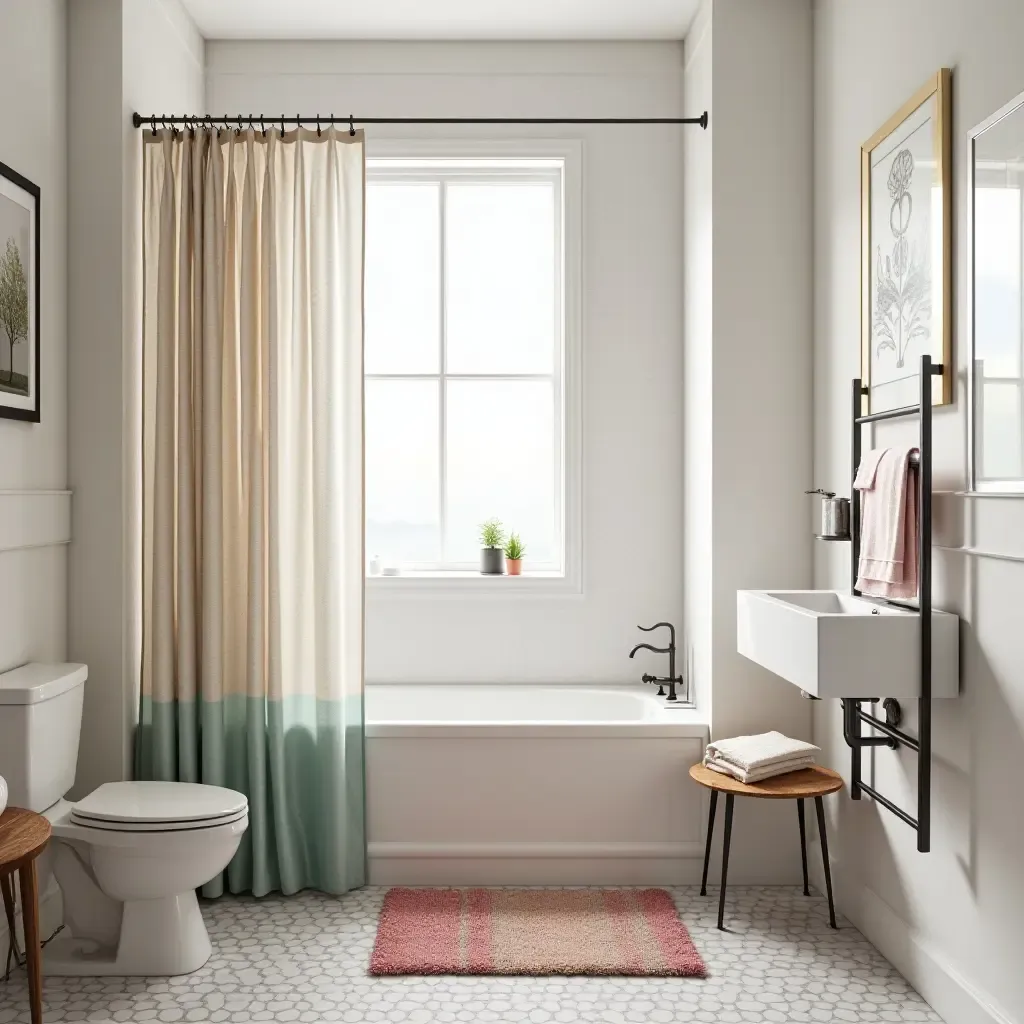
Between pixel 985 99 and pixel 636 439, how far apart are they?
6.08ft

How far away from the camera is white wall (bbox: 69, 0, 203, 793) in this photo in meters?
2.97

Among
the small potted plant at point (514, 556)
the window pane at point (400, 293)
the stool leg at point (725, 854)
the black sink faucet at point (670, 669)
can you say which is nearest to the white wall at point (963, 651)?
the stool leg at point (725, 854)

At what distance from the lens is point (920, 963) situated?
2438 mm

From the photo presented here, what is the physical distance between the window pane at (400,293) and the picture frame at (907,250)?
5.76 ft

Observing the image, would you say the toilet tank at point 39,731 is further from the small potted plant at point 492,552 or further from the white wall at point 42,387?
the small potted plant at point 492,552

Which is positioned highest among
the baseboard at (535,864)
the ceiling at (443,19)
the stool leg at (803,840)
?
the ceiling at (443,19)

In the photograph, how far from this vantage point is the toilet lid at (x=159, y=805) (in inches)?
98.3

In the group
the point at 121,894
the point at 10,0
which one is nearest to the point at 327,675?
the point at 121,894

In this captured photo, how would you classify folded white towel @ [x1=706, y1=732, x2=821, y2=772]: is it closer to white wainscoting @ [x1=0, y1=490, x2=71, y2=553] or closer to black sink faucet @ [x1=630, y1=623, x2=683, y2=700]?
black sink faucet @ [x1=630, y1=623, x2=683, y2=700]

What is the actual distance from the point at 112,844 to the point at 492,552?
175 cm

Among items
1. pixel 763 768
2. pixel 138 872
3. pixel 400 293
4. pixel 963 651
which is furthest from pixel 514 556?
pixel 963 651

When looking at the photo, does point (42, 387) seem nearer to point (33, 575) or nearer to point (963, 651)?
point (33, 575)

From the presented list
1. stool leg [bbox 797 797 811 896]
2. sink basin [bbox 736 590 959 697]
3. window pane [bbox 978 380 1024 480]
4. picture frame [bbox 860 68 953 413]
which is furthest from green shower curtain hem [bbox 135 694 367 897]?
window pane [bbox 978 380 1024 480]

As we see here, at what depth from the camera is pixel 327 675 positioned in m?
3.05
